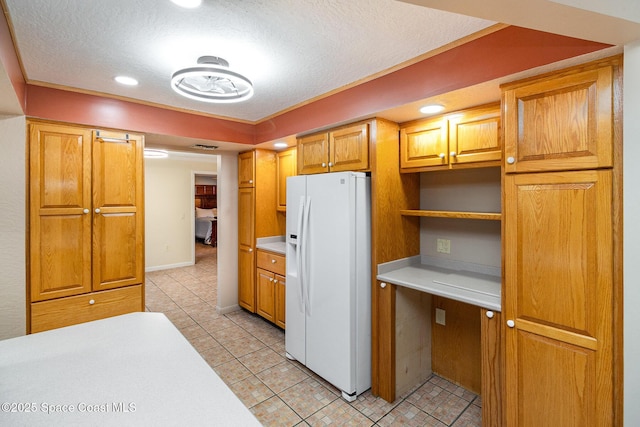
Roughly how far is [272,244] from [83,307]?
1.82 m

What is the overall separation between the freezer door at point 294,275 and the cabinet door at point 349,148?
325mm

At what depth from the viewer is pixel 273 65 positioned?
1.94 metres

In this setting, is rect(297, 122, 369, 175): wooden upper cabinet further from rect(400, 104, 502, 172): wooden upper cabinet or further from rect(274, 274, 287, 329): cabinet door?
rect(274, 274, 287, 329): cabinet door

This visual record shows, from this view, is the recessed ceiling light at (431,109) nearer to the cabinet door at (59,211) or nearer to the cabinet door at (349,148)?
the cabinet door at (349,148)

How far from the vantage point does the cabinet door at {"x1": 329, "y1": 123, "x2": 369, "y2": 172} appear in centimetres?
228

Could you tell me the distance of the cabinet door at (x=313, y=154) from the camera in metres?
2.61

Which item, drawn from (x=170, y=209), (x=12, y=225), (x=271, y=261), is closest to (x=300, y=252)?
(x=271, y=261)

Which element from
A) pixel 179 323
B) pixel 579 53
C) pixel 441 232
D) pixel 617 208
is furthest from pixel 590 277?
pixel 179 323

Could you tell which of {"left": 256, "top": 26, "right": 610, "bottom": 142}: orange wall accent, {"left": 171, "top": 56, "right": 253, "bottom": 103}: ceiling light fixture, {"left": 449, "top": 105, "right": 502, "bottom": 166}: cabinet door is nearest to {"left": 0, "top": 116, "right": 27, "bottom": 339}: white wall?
{"left": 171, "top": 56, "right": 253, "bottom": 103}: ceiling light fixture

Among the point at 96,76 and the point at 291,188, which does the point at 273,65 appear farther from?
the point at 96,76

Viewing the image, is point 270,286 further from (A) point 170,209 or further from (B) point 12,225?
(A) point 170,209

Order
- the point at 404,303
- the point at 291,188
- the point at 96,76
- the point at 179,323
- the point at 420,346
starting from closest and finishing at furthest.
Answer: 1. the point at 96,76
2. the point at 404,303
3. the point at 420,346
4. the point at 291,188
5. the point at 179,323

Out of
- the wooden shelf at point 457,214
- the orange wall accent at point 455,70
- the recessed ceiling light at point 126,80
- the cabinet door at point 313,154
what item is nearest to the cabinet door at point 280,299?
the cabinet door at point 313,154

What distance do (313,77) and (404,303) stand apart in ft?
5.94
